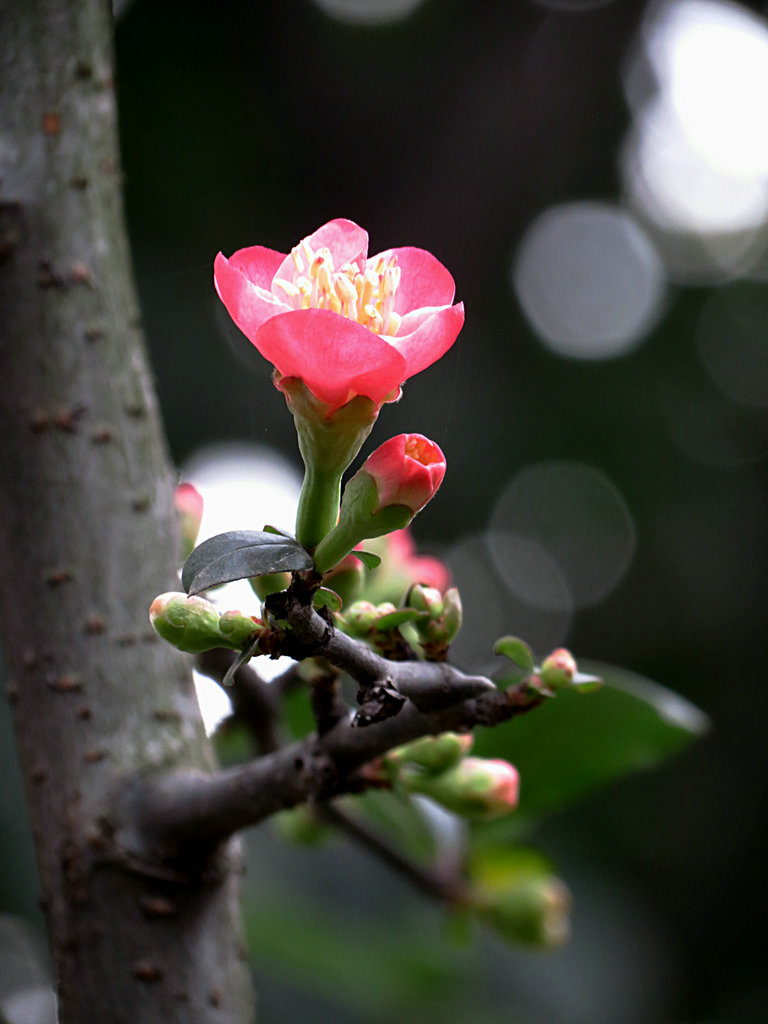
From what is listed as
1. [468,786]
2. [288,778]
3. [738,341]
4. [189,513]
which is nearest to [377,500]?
[288,778]

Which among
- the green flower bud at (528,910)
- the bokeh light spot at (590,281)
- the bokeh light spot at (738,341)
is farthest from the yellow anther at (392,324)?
the bokeh light spot at (738,341)

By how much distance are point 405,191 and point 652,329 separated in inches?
55.1

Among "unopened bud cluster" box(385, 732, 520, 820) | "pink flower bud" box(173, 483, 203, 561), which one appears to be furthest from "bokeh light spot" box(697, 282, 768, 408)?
"unopened bud cluster" box(385, 732, 520, 820)

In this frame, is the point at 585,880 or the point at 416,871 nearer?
the point at 416,871

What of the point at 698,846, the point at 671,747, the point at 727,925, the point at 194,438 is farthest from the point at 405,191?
the point at 727,925

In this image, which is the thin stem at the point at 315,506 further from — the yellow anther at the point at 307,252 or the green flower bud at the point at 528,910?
the green flower bud at the point at 528,910

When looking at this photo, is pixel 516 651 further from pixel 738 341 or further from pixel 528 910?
pixel 738 341

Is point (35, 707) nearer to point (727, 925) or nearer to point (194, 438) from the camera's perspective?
point (194, 438)

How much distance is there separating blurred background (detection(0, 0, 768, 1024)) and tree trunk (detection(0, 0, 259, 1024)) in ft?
4.27

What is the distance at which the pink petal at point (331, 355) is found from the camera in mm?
536

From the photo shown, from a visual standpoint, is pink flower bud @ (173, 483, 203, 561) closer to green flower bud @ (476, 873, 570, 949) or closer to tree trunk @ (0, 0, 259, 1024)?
tree trunk @ (0, 0, 259, 1024)

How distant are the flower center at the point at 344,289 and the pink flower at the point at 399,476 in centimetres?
9

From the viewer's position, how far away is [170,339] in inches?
121

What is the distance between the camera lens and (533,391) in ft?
13.1
